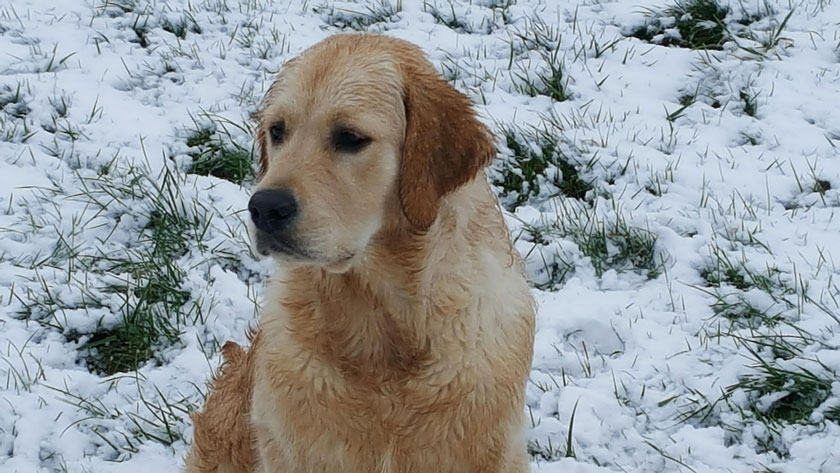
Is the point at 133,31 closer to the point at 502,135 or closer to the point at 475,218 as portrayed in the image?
the point at 502,135

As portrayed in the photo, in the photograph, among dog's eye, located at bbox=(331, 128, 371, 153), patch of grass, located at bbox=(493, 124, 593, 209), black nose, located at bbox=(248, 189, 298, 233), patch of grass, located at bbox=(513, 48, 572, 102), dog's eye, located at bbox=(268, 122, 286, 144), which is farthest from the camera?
patch of grass, located at bbox=(513, 48, 572, 102)

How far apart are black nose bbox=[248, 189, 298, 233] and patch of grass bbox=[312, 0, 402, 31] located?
3.73 metres

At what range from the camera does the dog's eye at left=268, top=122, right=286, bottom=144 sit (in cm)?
→ 283

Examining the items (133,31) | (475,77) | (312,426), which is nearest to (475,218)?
(312,426)

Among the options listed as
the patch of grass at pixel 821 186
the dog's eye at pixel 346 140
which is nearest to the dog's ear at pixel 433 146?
the dog's eye at pixel 346 140

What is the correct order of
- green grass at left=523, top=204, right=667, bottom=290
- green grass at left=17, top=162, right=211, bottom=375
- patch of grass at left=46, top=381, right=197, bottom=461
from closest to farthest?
patch of grass at left=46, top=381, right=197, bottom=461, green grass at left=17, top=162, right=211, bottom=375, green grass at left=523, top=204, right=667, bottom=290

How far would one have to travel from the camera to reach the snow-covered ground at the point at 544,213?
3689 mm

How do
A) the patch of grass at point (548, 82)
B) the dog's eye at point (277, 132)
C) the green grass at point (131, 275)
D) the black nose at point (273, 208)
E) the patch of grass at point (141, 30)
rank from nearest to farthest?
the black nose at point (273, 208) → the dog's eye at point (277, 132) → the green grass at point (131, 275) → the patch of grass at point (548, 82) → the patch of grass at point (141, 30)

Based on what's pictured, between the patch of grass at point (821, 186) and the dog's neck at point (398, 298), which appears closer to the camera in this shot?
the dog's neck at point (398, 298)

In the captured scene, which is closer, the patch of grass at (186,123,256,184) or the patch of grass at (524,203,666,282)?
the patch of grass at (524,203,666,282)

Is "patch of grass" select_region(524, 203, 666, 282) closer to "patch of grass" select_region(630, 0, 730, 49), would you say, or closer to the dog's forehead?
"patch of grass" select_region(630, 0, 730, 49)

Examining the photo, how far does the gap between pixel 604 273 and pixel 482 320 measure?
165 centimetres

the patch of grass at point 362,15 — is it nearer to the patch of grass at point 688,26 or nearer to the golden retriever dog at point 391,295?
the patch of grass at point 688,26

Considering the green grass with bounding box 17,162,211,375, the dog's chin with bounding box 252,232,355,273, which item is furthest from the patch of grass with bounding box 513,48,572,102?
the dog's chin with bounding box 252,232,355,273
